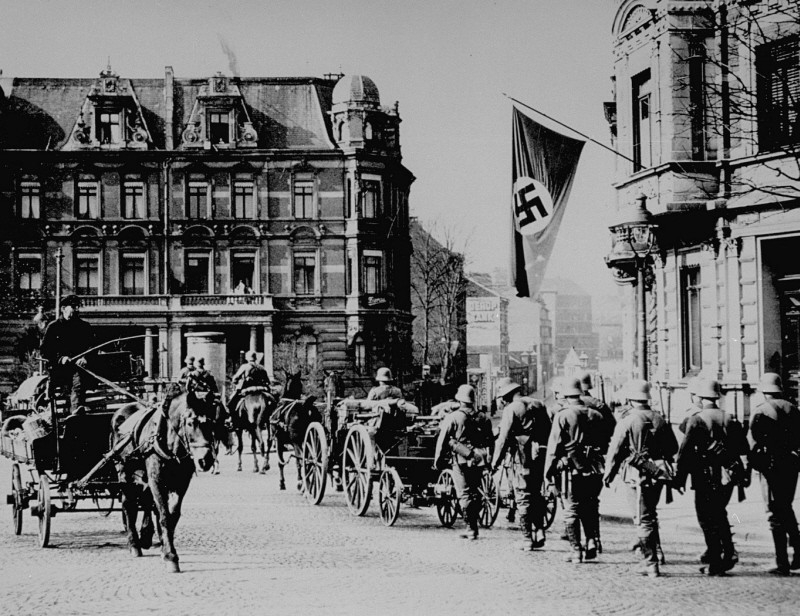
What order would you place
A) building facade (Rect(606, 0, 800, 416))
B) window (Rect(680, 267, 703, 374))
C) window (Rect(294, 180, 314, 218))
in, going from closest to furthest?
building facade (Rect(606, 0, 800, 416))
window (Rect(680, 267, 703, 374))
window (Rect(294, 180, 314, 218))

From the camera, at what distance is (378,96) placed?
50.9 metres

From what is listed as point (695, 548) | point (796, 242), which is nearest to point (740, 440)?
point (695, 548)

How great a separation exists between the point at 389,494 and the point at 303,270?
116 ft

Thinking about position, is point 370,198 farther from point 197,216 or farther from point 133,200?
point 133,200

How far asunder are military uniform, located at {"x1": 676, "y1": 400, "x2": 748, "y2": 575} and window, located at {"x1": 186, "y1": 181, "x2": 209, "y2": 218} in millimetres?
39767

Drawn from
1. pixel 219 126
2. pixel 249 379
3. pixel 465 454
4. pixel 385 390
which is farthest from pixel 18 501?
pixel 219 126

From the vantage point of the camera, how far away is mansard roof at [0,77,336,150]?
48.0m

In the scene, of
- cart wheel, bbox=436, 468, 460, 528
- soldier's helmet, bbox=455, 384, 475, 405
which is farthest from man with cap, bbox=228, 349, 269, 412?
soldier's helmet, bbox=455, 384, 475, 405

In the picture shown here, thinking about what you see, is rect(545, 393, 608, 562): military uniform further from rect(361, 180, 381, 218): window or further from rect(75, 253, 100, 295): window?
rect(75, 253, 100, 295): window

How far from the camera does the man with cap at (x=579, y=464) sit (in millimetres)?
11367

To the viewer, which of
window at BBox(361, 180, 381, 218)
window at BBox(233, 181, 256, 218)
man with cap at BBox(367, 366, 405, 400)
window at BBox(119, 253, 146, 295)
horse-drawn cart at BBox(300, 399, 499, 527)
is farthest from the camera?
window at BBox(361, 180, 381, 218)

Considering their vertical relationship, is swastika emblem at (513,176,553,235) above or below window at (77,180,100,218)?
below

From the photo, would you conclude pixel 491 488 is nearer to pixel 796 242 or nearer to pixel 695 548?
pixel 695 548

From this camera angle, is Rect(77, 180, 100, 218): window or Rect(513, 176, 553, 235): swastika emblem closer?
Rect(513, 176, 553, 235): swastika emblem
